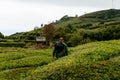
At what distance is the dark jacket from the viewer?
33500 mm

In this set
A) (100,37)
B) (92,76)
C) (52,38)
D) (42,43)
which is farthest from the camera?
(52,38)

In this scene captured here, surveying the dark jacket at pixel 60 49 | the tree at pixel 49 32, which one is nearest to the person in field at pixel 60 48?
the dark jacket at pixel 60 49

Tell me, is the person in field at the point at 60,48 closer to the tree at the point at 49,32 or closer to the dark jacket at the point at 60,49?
the dark jacket at the point at 60,49

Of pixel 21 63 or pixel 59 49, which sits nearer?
pixel 59 49

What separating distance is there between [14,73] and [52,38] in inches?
2809

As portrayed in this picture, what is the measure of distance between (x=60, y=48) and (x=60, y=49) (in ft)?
0.69

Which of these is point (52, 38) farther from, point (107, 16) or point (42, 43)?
point (107, 16)

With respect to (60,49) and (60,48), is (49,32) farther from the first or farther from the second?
(60,48)

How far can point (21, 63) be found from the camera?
36469 mm

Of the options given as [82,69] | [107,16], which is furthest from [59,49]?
[107,16]

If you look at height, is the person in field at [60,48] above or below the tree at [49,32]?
above

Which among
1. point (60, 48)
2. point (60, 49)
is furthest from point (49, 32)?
point (60, 48)

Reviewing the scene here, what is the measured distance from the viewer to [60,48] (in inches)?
1325

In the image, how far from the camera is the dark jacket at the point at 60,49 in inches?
1319
